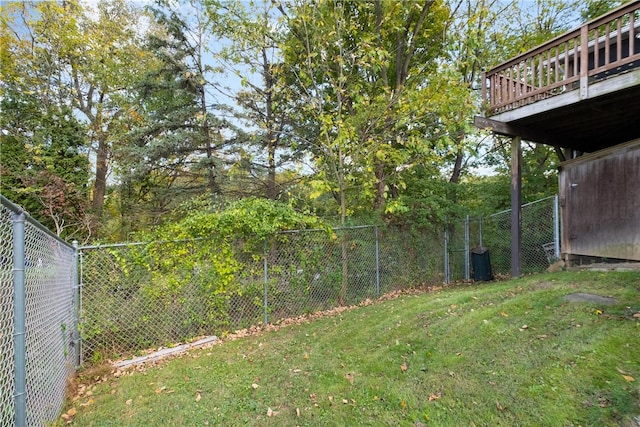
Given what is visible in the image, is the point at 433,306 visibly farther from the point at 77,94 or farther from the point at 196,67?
the point at 77,94

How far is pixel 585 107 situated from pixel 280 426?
20.9 feet

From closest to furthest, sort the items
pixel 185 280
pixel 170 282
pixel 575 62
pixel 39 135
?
pixel 170 282 → pixel 185 280 → pixel 575 62 → pixel 39 135

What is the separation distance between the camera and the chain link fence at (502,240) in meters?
7.64

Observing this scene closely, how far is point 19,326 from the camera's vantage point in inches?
79.7

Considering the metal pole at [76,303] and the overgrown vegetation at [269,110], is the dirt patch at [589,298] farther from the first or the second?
the metal pole at [76,303]

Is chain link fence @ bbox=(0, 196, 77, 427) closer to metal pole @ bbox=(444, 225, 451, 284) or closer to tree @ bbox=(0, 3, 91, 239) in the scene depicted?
tree @ bbox=(0, 3, 91, 239)

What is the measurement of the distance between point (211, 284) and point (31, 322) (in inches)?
91.2

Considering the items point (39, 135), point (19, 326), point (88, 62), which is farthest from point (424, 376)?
point (88, 62)

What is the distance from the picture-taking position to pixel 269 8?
6.82 metres

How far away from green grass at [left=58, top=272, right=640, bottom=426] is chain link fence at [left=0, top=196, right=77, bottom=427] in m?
0.46

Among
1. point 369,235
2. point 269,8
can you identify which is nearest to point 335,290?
point 369,235

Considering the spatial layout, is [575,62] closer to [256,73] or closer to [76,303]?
[256,73]

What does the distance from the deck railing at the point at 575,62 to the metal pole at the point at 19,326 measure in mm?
6635

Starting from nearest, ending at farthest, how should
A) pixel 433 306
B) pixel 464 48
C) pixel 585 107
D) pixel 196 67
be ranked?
pixel 433 306 < pixel 585 107 < pixel 464 48 < pixel 196 67
